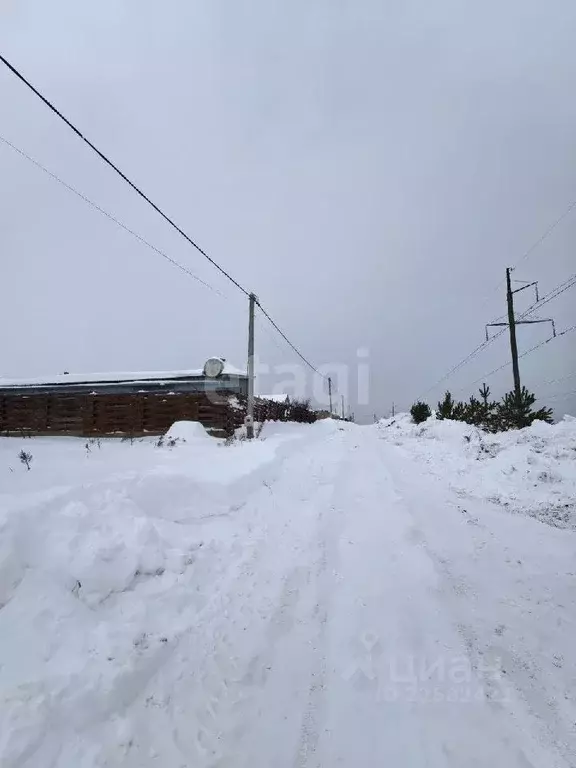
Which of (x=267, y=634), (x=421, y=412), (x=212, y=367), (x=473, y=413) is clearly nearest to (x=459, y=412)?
(x=473, y=413)

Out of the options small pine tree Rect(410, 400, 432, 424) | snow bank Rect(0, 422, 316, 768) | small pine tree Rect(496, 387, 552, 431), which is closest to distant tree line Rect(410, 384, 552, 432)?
small pine tree Rect(496, 387, 552, 431)

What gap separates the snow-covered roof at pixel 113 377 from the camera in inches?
717

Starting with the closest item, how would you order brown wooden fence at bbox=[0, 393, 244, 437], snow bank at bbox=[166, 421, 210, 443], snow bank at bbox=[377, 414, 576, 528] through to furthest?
1. snow bank at bbox=[377, 414, 576, 528]
2. snow bank at bbox=[166, 421, 210, 443]
3. brown wooden fence at bbox=[0, 393, 244, 437]

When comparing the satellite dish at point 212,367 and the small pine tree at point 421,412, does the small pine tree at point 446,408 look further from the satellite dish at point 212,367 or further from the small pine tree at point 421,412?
the satellite dish at point 212,367

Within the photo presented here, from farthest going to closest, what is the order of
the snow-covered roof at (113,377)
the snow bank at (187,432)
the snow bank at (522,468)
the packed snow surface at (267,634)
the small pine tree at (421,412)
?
1. the small pine tree at (421,412)
2. the snow-covered roof at (113,377)
3. the snow bank at (187,432)
4. the snow bank at (522,468)
5. the packed snow surface at (267,634)

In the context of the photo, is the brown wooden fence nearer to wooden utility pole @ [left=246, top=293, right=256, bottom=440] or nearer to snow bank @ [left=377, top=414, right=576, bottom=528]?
wooden utility pole @ [left=246, top=293, right=256, bottom=440]

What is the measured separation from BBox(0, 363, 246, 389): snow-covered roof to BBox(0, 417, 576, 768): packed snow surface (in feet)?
39.8

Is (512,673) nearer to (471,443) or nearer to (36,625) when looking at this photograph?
Result: (36,625)

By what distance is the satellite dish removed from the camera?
1755cm

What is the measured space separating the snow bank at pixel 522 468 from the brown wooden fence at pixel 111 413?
→ 883 cm

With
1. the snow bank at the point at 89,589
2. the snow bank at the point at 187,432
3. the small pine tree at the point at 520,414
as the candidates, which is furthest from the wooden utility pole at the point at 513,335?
the snow bank at the point at 89,589

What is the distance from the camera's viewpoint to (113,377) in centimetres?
1984

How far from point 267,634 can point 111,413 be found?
683 inches

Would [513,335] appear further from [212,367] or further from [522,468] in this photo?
[212,367]
